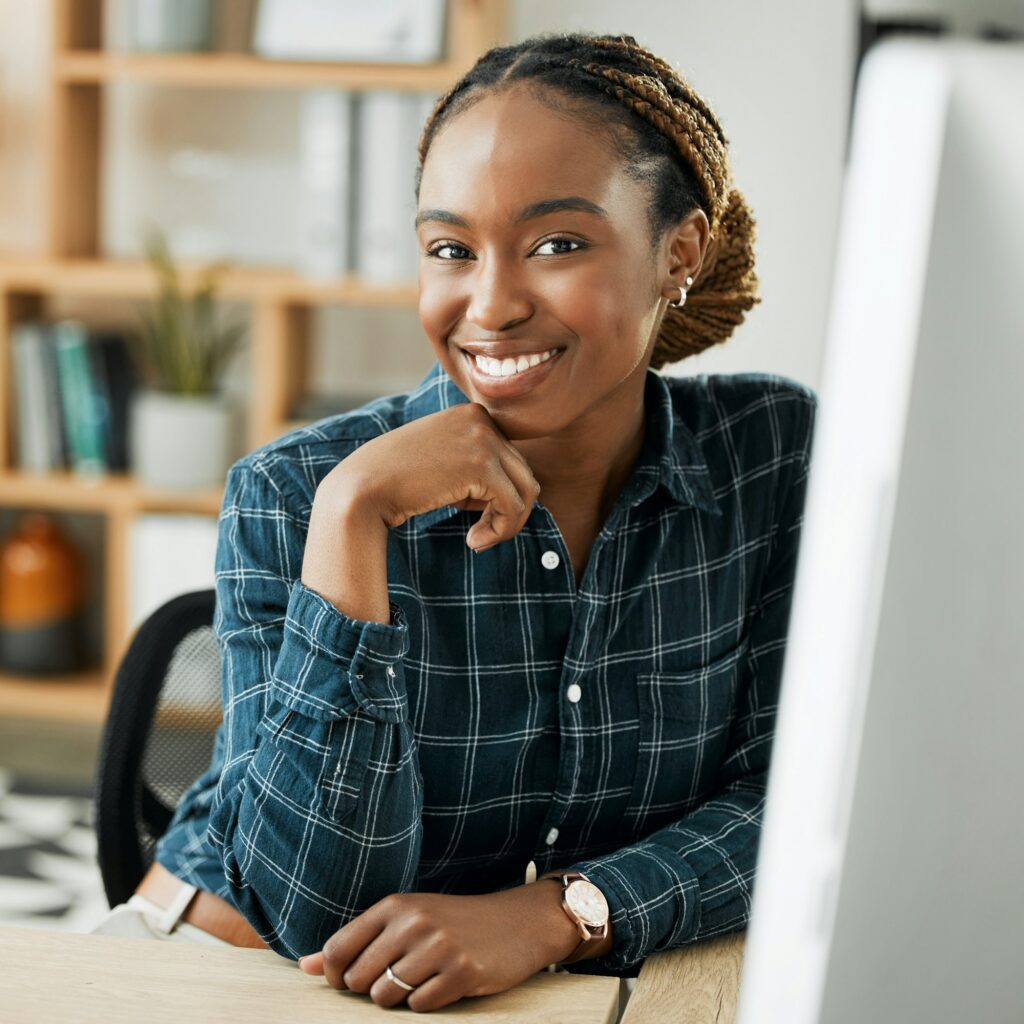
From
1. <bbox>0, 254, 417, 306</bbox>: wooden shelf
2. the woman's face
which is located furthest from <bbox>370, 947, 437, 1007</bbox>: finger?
<bbox>0, 254, 417, 306</bbox>: wooden shelf

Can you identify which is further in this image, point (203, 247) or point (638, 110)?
point (203, 247)

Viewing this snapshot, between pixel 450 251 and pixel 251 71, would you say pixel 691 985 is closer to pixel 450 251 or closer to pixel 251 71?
pixel 450 251

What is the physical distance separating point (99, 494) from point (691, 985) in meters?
2.58

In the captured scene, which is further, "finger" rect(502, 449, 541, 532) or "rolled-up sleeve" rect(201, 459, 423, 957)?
"finger" rect(502, 449, 541, 532)

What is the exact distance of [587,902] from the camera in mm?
1034

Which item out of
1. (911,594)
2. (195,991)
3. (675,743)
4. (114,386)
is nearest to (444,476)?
(675,743)

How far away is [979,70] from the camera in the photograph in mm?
379

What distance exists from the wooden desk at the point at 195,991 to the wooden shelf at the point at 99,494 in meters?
2.36

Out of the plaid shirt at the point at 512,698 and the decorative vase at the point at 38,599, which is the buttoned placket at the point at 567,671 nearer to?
the plaid shirt at the point at 512,698

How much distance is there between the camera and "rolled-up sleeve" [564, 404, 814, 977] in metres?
1.05

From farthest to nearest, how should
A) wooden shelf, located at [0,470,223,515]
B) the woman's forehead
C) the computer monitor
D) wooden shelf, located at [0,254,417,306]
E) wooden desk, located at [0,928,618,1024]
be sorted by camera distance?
wooden shelf, located at [0,470,223,515]
wooden shelf, located at [0,254,417,306]
the woman's forehead
wooden desk, located at [0,928,618,1024]
the computer monitor

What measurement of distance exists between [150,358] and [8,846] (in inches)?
48.1

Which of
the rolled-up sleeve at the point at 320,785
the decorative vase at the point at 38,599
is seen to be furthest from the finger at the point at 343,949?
the decorative vase at the point at 38,599

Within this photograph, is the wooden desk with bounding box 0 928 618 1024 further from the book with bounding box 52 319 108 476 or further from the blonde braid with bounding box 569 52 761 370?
the book with bounding box 52 319 108 476
